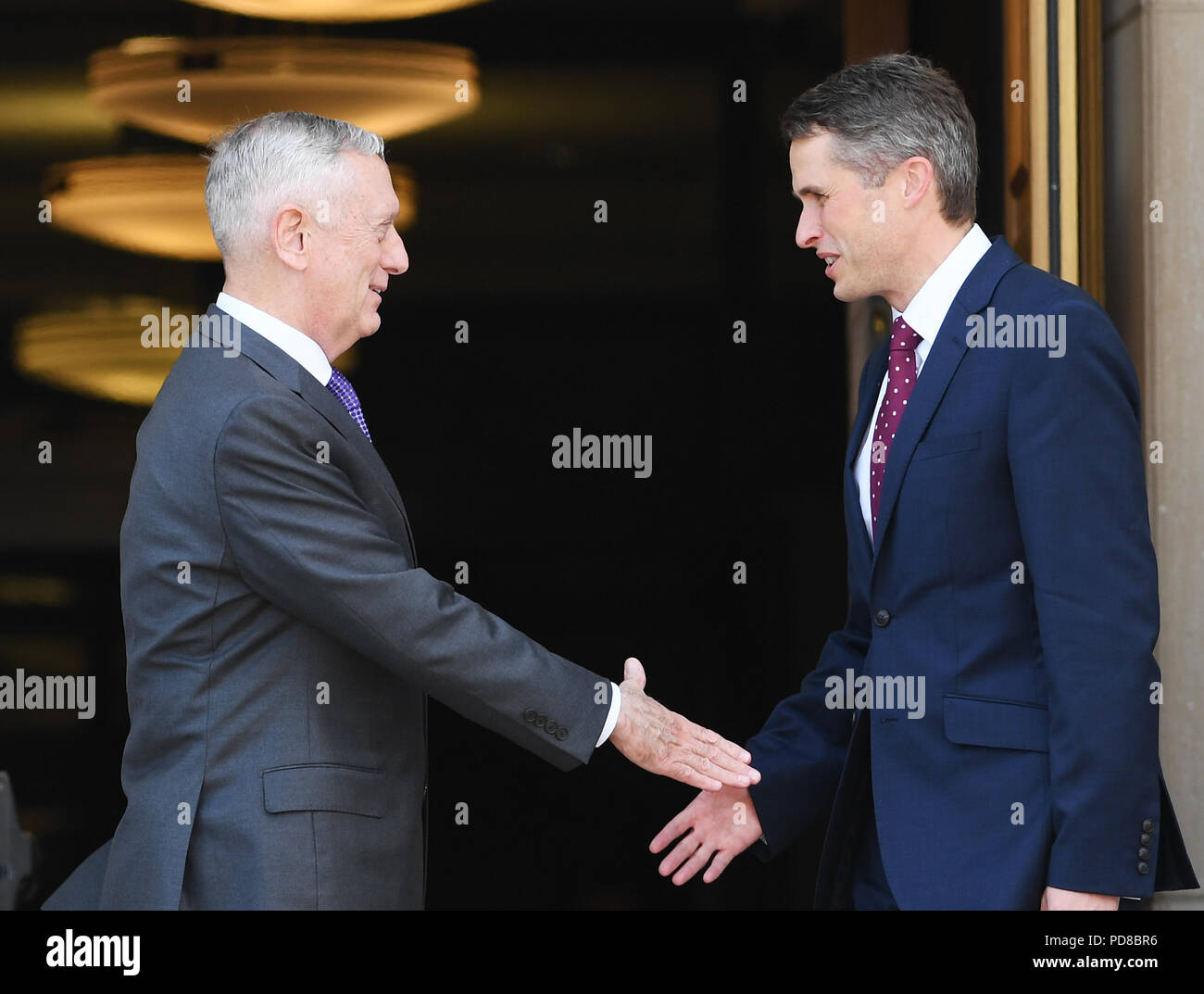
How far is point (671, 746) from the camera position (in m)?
2.94

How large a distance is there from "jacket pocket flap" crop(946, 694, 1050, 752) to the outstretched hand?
508 millimetres

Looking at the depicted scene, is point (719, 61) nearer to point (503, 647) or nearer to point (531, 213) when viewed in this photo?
point (531, 213)

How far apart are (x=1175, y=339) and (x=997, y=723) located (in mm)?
1374

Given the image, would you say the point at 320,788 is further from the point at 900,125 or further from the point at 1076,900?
the point at 900,125

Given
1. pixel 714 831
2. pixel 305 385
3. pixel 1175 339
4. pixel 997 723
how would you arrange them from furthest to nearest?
pixel 1175 339 → pixel 714 831 → pixel 305 385 → pixel 997 723

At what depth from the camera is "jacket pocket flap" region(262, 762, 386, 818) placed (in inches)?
99.6

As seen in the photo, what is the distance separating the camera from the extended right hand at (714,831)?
322 cm

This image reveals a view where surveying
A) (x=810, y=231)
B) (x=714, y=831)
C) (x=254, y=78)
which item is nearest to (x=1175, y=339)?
(x=810, y=231)

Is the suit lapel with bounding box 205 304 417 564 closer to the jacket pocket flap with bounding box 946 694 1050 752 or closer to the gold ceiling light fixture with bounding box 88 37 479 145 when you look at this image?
the jacket pocket flap with bounding box 946 694 1050 752


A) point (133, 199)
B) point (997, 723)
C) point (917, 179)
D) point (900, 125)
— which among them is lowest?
point (997, 723)

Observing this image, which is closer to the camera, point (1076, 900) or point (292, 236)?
point (1076, 900)

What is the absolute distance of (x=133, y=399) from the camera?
193 inches

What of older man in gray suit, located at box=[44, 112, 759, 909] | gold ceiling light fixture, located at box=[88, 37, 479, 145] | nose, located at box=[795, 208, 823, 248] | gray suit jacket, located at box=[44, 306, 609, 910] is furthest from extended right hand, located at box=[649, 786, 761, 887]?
gold ceiling light fixture, located at box=[88, 37, 479, 145]
